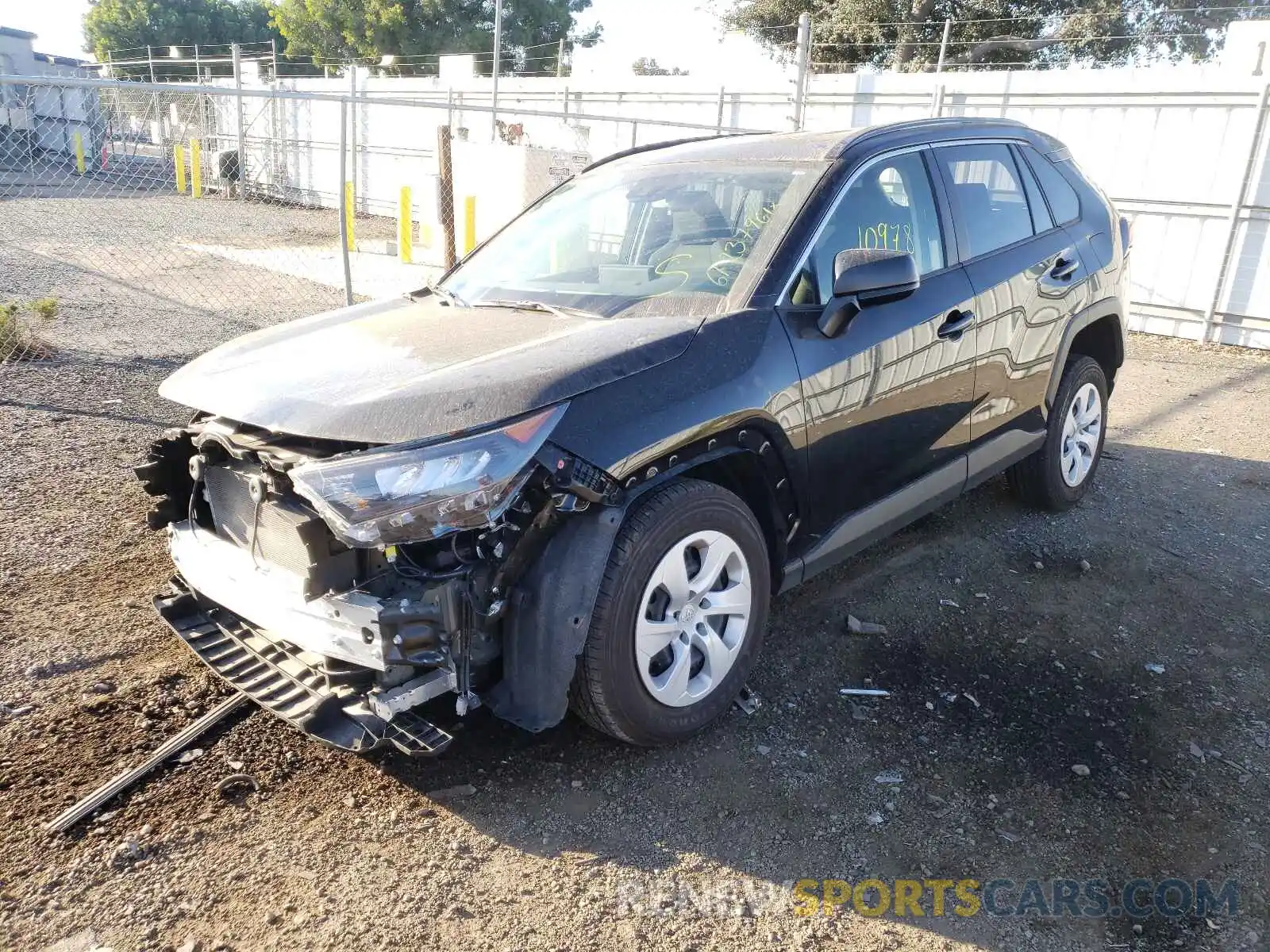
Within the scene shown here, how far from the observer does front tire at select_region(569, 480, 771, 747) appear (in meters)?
2.72

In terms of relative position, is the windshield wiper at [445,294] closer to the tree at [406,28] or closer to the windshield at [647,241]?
the windshield at [647,241]

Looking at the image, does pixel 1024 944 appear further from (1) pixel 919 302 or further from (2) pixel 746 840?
(1) pixel 919 302

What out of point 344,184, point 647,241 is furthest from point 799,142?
point 344,184

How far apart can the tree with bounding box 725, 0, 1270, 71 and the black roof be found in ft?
73.6

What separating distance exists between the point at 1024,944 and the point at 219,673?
2410mm

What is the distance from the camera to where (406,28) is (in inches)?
1603

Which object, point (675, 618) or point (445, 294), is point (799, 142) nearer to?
point (445, 294)

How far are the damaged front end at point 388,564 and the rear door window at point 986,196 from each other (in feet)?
7.66

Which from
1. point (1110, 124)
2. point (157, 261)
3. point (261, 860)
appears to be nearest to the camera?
point (261, 860)

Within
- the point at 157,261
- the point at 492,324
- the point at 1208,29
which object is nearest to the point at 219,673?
the point at 492,324

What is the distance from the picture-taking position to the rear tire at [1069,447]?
4.88 meters

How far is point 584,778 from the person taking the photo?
2949mm

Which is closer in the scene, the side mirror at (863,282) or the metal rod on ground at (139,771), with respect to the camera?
the metal rod on ground at (139,771)

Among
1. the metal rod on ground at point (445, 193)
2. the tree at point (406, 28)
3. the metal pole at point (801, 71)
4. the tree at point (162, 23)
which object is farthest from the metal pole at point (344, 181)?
the tree at point (162, 23)
